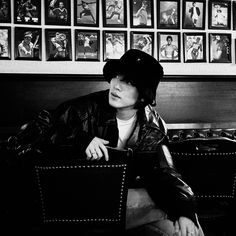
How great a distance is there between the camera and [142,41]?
125 inches

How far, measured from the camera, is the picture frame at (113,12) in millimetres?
3096

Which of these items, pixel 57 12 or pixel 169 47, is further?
pixel 169 47

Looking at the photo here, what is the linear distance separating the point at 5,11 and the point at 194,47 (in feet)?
6.09

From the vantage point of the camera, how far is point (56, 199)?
48.9 inches

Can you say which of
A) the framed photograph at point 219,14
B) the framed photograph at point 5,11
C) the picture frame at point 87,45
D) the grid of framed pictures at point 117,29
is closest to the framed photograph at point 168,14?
the grid of framed pictures at point 117,29

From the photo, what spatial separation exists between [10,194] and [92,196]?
63 centimetres

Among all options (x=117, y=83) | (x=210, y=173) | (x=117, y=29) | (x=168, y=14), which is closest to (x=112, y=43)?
(x=117, y=29)

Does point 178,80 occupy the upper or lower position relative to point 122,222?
upper

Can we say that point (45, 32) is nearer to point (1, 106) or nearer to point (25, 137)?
point (1, 106)

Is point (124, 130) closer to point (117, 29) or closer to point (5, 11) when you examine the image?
point (117, 29)

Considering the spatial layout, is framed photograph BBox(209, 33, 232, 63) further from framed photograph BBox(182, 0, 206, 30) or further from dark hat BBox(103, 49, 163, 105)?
dark hat BBox(103, 49, 163, 105)

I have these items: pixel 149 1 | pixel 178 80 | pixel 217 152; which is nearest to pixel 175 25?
pixel 149 1

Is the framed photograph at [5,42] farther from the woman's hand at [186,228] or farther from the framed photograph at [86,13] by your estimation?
the woman's hand at [186,228]

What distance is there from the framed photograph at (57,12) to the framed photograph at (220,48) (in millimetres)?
1472
